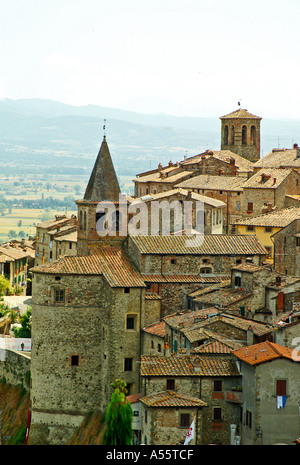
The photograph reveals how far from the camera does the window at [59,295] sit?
176 ft

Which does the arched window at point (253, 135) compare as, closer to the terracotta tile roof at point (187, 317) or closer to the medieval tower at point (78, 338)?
the medieval tower at point (78, 338)

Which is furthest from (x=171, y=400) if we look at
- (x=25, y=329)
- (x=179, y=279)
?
(x=25, y=329)

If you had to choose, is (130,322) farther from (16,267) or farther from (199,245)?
(16,267)

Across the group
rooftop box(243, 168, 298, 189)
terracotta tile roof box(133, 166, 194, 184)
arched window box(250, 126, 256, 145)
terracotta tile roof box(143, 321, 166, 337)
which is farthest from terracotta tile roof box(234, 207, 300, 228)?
arched window box(250, 126, 256, 145)

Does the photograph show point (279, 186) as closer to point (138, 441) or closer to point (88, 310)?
point (88, 310)

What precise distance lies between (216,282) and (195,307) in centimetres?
225

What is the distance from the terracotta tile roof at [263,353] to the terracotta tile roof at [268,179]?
32173mm

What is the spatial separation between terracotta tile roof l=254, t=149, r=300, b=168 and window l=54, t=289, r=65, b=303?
35853 mm

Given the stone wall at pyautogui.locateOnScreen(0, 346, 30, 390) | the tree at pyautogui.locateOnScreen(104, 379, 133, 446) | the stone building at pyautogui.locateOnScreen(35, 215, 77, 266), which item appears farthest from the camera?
the stone building at pyautogui.locateOnScreen(35, 215, 77, 266)

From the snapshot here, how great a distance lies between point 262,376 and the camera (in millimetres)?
43719

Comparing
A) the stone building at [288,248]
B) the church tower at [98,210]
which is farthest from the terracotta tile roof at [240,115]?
the church tower at [98,210]

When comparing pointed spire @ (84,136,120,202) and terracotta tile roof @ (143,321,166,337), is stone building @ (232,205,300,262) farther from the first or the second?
terracotta tile roof @ (143,321,166,337)

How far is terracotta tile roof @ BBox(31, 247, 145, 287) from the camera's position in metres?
53.4
